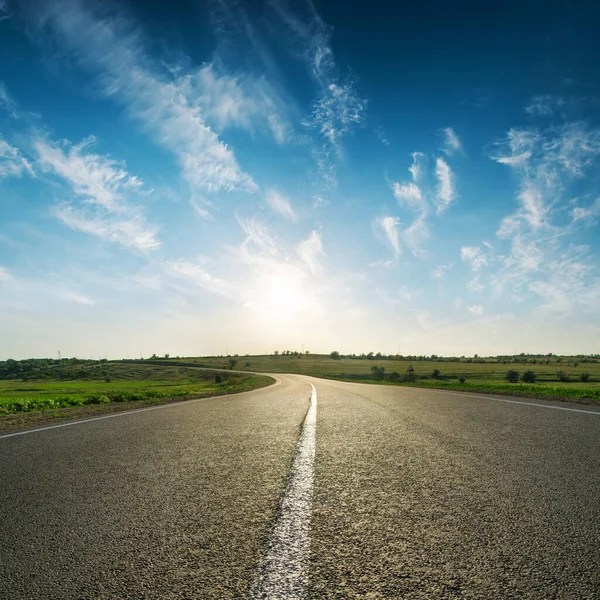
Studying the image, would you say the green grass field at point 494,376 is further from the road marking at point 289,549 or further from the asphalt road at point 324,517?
the road marking at point 289,549

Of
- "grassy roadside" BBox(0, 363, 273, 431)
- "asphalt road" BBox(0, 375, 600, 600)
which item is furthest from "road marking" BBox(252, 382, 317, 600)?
"grassy roadside" BBox(0, 363, 273, 431)

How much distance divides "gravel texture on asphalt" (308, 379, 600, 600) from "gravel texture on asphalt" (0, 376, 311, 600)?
0.41 meters

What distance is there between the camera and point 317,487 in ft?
9.50

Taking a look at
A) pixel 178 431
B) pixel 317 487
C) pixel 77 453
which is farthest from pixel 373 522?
pixel 178 431

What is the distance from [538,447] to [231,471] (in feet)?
11.6

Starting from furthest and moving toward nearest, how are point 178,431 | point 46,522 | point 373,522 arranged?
1. point 178,431
2. point 46,522
3. point 373,522

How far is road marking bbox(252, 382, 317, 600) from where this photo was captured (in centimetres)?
146

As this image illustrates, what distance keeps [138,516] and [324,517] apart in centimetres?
121

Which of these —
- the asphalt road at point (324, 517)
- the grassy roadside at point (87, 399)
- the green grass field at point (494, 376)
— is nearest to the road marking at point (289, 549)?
the asphalt road at point (324, 517)

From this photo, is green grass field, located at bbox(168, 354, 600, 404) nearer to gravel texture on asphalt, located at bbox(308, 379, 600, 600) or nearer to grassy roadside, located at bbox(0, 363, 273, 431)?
gravel texture on asphalt, located at bbox(308, 379, 600, 600)

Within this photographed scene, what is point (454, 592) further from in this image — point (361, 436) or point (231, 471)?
point (361, 436)

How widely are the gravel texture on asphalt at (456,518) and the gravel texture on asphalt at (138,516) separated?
0.41 metres

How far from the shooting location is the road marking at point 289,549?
4.80 ft

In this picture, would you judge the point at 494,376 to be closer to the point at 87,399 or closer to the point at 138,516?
the point at 87,399
